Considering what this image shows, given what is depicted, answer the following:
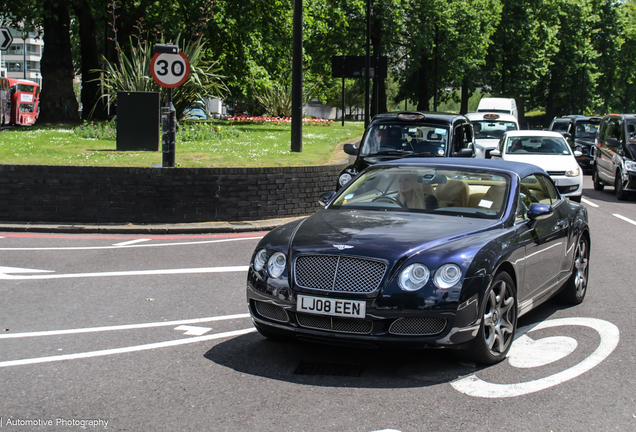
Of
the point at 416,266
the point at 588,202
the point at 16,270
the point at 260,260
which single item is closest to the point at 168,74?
the point at 16,270

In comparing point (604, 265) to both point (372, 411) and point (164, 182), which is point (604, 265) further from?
point (164, 182)

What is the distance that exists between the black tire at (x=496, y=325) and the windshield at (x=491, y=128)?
20.1 metres

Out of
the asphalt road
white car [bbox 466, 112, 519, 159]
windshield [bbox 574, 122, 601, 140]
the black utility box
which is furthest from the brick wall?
windshield [bbox 574, 122, 601, 140]

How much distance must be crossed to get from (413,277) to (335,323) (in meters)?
0.61

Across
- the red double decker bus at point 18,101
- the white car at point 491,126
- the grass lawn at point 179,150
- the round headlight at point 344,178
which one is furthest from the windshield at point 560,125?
the red double decker bus at point 18,101

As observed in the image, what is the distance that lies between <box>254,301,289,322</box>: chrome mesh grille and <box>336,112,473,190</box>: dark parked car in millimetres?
7379

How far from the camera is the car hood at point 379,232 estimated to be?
512cm

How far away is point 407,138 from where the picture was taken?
1307cm

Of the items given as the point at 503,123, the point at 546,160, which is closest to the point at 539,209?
the point at 546,160

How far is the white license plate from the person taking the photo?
16.3ft

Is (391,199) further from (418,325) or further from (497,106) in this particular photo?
(497,106)

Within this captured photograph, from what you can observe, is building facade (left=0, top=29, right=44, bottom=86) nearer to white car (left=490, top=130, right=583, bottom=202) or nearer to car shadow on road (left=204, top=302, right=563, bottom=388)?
white car (left=490, top=130, right=583, bottom=202)

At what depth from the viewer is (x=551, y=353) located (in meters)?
5.66

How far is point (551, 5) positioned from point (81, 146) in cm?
5420
